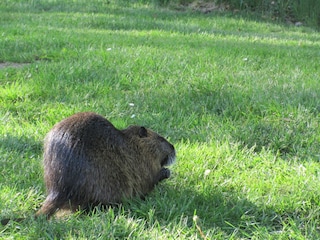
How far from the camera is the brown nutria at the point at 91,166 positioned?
2.36 meters

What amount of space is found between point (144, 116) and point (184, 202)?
135cm

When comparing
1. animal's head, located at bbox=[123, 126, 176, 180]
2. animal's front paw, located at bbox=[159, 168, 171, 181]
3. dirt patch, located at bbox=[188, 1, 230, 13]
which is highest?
dirt patch, located at bbox=[188, 1, 230, 13]

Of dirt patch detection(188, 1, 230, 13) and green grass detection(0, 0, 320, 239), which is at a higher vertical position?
dirt patch detection(188, 1, 230, 13)

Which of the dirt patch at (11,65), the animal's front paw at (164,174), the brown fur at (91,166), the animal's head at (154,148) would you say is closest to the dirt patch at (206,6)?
the dirt patch at (11,65)

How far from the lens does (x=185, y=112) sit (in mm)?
3928

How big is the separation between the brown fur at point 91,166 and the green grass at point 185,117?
0.26ft

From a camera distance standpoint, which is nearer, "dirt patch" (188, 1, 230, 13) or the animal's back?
the animal's back

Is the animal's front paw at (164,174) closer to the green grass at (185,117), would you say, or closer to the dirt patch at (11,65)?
the green grass at (185,117)

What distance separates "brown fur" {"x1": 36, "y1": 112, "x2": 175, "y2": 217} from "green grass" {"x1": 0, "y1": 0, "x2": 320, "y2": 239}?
79 millimetres

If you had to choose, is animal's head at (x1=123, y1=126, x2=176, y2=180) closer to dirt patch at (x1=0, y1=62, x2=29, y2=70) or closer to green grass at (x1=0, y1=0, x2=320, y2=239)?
green grass at (x1=0, y1=0, x2=320, y2=239)

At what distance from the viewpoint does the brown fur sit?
2.36m

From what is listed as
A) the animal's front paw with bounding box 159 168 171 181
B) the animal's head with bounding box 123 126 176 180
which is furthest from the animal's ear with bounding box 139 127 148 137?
the animal's front paw with bounding box 159 168 171 181

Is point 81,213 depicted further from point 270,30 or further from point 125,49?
point 270,30

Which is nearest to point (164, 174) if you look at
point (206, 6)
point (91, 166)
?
point (91, 166)
